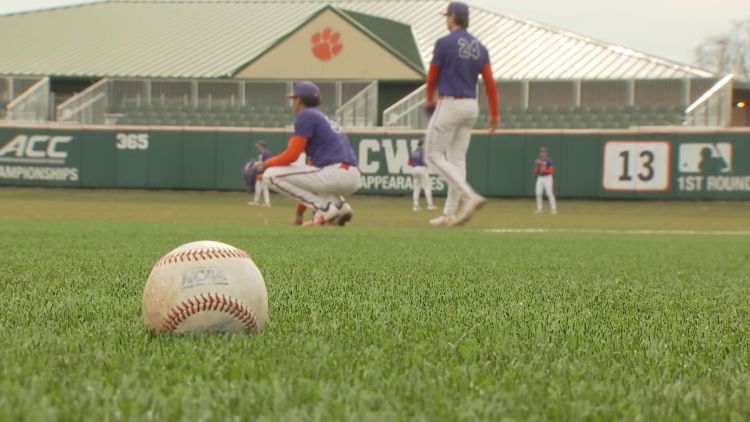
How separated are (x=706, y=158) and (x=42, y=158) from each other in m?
15.1

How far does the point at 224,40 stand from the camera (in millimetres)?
32438

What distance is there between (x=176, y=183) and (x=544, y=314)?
19.9 metres

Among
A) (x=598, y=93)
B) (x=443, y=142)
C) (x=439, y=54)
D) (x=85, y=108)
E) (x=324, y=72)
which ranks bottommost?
(x=443, y=142)

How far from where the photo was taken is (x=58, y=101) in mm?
31078

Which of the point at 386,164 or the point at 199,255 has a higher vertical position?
the point at 199,255

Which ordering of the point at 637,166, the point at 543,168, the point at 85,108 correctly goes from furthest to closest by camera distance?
the point at 85,108 < the point at 637,166 < the point at 543,168

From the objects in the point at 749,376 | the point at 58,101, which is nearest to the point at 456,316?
the point at 749,376

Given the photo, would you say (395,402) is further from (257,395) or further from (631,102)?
(631,102)

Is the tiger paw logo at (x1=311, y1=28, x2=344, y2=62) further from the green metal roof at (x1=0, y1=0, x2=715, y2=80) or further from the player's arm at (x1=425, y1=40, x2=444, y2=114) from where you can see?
the player's arm at (x1=425, y1=40, x2=444, y2=114)

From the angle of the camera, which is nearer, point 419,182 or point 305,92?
point 305,92

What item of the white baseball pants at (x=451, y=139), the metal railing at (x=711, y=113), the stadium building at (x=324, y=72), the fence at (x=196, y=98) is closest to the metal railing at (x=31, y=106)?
the stadium building at (x=324, y=72)

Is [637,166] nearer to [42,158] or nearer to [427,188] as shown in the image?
[427,188]

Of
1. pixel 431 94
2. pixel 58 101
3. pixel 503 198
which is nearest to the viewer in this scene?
pixel 431 94

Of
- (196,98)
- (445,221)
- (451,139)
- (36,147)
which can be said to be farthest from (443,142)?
(196,98)
